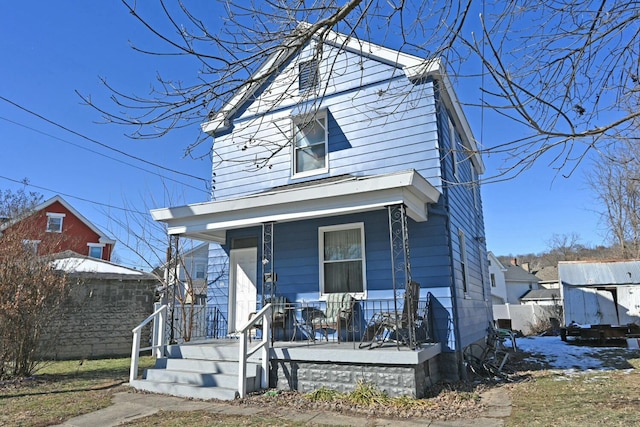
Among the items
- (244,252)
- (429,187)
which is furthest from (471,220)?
(244,252)

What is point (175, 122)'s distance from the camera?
385cm

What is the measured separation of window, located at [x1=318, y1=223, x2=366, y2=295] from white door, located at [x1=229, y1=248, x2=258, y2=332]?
1.84 metres

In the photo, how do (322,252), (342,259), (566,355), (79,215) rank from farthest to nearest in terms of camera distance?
(79,215) < (566,355) < (322,252) < (342,259)

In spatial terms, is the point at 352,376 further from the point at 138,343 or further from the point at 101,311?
the point at 101,311

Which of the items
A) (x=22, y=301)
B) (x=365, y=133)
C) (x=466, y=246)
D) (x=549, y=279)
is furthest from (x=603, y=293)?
(x=549, y=279)

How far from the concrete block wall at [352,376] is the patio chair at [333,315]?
1.25 metres

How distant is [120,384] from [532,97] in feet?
26.9

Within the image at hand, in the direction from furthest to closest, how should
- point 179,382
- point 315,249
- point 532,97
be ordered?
point 315,249 < point 179,382 < point 532,97

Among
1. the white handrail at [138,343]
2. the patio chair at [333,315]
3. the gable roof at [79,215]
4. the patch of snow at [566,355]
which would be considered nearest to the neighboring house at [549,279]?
the patch of snow at [566,355]

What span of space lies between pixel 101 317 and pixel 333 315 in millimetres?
8166

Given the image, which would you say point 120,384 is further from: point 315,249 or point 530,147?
point 530,147

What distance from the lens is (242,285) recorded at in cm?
988

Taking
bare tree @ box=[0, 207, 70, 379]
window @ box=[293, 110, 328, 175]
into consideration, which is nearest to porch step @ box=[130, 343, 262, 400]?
bare tree @ box=[0, 207, 70, 379]

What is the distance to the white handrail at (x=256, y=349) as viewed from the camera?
6395 mm
